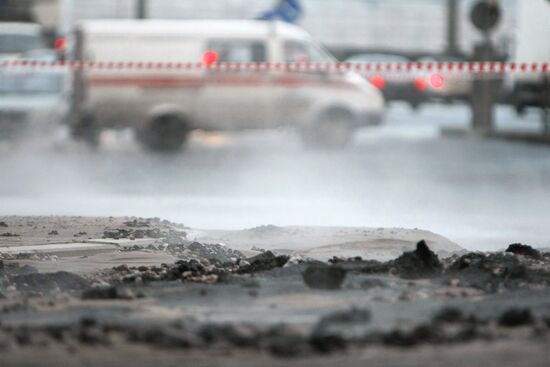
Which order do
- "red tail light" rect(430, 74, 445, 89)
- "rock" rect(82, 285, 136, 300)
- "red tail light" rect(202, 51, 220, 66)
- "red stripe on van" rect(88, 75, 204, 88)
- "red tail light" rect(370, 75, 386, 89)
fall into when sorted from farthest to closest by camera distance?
"red tail light" rect(430, 74, 445, 89) < "red tail light" rect(370, 75, 386, 89) < "red stripe on van" rect(88, 75, 204, 88) < "red tail light" rect(202, 51, 220, 66) < "rock" rect(82, 285, 136, 300)

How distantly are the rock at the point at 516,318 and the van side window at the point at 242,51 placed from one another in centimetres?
1684

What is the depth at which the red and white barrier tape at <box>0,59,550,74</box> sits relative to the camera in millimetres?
19625

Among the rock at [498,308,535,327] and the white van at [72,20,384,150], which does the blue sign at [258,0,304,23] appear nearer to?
the white van at [72,20,384,150]

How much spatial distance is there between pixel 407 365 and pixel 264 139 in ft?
73.3

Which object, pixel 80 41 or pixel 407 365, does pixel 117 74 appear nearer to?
pixel 80 41

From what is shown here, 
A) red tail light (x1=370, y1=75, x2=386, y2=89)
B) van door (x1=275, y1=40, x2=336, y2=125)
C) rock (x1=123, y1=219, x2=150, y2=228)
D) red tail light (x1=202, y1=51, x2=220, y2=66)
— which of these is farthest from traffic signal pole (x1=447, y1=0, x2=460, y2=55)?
rock (x1=123, y1=219, x2=150, y2=228)

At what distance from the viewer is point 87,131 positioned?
79.4 ft

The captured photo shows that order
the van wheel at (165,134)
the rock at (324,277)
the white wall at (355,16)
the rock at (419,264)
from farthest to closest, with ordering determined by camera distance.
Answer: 1. the white wall at (355,16)
2. the van wheel at (165,134)
3. the rock at (419,264)
4. the rock at (324,277)

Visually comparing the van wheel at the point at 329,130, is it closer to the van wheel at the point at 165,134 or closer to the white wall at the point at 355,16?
the van wheel at the point at 165,134

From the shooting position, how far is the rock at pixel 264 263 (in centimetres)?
927

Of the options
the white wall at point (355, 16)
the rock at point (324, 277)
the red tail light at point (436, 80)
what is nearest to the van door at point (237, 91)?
the rock at point (324, 277)

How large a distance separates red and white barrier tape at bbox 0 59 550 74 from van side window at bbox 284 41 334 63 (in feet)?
0.54

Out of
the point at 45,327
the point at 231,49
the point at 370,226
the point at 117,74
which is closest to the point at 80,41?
the point at 117,74

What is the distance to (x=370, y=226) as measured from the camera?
12.9 m
